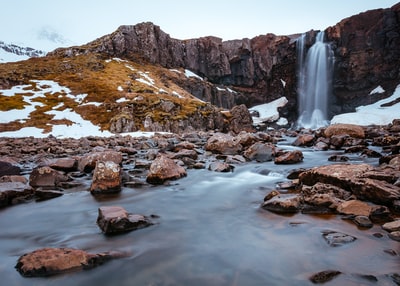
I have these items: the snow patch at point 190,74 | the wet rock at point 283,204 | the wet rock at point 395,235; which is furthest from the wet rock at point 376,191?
the snow patch at point 190,74

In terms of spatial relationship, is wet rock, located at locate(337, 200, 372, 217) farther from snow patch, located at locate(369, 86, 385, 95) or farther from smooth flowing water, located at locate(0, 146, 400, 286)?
snow patch, located at locate(369, 86, 385, 95)

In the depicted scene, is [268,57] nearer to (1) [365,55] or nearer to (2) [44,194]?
(1) [365,55]

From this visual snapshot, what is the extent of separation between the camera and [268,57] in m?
94.1

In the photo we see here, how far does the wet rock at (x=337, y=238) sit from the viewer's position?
15.2ft

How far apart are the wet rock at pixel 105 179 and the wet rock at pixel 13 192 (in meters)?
1.58

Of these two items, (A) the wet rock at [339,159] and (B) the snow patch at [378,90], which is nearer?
(A) the wet rock at [339,159]

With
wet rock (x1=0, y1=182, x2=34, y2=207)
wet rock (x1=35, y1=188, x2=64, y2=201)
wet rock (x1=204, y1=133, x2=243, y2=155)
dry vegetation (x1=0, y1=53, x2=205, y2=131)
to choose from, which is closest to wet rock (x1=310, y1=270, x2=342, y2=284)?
wet rock (x1=35, y1=188, x2=64, y2=201)

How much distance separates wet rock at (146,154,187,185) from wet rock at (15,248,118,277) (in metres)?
4.87

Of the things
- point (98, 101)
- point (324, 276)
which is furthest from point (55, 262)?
point (98, 101)

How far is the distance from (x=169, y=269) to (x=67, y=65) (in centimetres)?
7374

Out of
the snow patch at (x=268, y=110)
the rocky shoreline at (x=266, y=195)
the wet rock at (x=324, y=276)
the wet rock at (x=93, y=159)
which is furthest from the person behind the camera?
the snow patch at (x=268, y=110)

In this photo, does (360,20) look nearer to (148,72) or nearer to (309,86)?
(309,86)

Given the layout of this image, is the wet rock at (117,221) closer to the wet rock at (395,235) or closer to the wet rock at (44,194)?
the wet rock at (44,194)

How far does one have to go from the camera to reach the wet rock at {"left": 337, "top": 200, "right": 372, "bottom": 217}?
5.64 m
